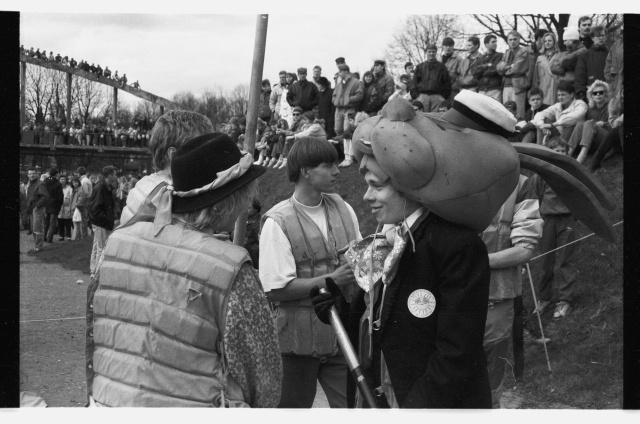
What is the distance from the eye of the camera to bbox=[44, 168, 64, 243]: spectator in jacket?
6.03m

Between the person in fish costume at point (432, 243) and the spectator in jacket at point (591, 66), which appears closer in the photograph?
the person in fish costume at point (432, 243)

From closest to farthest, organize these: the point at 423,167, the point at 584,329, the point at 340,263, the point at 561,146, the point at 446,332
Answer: the point at 446,332 < the point at 423,167 < the point at 340,263 < the point at 584,329 < the point at 561,146

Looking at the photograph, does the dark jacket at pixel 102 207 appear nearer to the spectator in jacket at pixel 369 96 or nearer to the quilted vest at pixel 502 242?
the quilted vest at pixel 502 242

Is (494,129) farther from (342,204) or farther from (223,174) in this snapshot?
(342,204)

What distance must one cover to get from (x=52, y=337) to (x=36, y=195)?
48.1 inches

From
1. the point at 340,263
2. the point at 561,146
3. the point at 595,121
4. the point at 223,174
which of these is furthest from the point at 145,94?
the point at 595,121

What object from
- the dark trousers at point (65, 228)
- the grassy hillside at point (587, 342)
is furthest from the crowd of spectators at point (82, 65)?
the grassy hillside at point (587, 342)

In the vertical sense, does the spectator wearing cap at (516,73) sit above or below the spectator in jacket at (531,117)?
above

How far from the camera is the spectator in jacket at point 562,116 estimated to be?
8203 millimetres

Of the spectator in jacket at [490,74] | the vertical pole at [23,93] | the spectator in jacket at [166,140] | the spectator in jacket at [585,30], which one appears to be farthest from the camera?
the spectator in jacket at [490,74]

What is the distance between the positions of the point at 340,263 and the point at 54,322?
338 cm

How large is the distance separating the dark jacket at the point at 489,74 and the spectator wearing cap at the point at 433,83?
70cm

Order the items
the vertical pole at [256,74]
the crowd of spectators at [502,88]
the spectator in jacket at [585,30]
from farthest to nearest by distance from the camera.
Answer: the crowd of spectators at [502,88] → the spectator in jacket at [585,30] → the vertical pole at [256,74]
